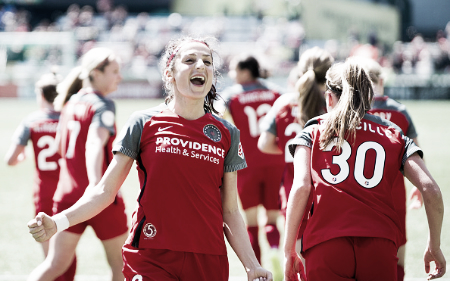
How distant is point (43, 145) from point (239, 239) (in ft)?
8.89

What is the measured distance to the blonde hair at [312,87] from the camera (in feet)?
14.4

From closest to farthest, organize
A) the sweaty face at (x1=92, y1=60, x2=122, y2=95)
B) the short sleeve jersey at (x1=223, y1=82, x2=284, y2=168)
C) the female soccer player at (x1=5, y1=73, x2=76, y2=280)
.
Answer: the sweaty face at (x1=92, y1=60, x2=122, y2=95) → the female soccer player at (x1=5, y1=73, x2=76, y2=280) → the short sleeve jersey at (x1=223, y1=82, x2=284, y2=168)

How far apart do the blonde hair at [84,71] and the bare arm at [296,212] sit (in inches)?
84.4

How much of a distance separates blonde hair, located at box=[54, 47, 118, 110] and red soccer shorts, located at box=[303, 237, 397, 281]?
2488 millimetres

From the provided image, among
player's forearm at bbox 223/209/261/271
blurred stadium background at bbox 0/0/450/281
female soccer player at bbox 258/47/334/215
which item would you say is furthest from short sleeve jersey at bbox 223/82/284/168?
blurred stadium background at bbox 0/0/450/281

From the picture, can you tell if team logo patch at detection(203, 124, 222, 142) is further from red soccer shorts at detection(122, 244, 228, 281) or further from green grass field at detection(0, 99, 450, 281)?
green grass field at detection(0, 99, 450, 281)

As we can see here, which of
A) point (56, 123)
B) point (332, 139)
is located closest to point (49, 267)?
point (56, 123)

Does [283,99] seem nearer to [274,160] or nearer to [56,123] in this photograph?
[274,160]

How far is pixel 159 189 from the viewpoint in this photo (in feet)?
9.86

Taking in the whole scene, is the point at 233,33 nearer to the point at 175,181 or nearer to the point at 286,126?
the point at 286,126

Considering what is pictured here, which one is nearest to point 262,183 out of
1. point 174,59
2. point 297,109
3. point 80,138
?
point 297,109

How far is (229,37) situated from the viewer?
113 feet

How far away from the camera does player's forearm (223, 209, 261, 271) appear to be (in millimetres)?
3075

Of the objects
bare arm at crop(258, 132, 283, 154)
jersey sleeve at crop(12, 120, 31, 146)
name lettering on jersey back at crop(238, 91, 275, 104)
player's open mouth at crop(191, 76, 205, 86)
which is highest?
name lettering on jersey back at crop(238, 91, 275, 104)
